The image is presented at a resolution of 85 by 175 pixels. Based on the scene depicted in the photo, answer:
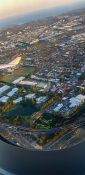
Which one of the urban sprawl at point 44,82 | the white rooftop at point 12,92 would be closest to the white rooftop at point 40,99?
the urban sprawl at point 44,82

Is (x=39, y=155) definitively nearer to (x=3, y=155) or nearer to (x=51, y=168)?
(x=51, y=168)

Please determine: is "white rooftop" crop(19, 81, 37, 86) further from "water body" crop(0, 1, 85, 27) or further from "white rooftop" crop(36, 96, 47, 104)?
"water body" crop(0, 1, 85, 27)

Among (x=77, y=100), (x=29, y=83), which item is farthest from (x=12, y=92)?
(x=77, y=100)

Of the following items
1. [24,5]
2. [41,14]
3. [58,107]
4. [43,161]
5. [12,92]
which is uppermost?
[24,5]

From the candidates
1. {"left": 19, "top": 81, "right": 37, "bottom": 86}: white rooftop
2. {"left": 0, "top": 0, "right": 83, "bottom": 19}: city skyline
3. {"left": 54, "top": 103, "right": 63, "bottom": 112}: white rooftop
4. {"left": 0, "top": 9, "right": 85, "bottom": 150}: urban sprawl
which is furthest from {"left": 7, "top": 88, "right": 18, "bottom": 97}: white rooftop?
{"left": 0, "top": 0, "right": 83, "bottom": 19}: city skyline

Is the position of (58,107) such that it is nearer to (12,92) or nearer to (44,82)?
(44,82)

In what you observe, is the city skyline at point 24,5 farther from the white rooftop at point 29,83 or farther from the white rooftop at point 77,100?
the white rooftop at point 77,100
